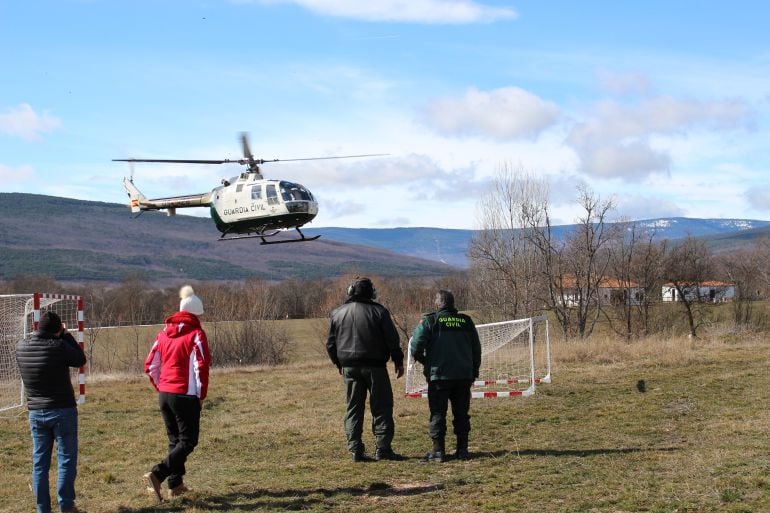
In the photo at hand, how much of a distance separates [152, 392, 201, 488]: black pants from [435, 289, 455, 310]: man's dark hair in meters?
3.20

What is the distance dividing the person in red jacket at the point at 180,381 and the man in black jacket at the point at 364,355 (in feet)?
6.55

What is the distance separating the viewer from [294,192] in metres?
25.0

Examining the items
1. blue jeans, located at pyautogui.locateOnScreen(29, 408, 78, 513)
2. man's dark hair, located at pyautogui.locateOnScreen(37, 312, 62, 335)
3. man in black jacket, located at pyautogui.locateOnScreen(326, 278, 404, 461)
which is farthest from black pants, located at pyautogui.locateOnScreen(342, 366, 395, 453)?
man's dark hair, located at pyautogui.locateOnScreen(37, 312, 62, 335)

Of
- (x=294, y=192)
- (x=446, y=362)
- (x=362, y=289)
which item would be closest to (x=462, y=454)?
(x=446, y=362)

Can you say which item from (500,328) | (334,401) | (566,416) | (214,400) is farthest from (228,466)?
(500,328)

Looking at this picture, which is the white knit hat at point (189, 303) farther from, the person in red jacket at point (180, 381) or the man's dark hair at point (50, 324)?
the man's dark hair at point (50, 324)

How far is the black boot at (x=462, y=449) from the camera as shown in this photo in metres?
10.1

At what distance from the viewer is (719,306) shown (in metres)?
60.9

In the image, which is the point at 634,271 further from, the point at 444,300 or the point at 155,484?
the point at 155,484

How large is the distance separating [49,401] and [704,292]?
60.0m

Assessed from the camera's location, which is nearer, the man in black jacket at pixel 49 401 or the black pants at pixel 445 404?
the man in black jacket at pixel 49 401

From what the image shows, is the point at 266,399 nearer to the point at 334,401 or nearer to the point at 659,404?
the point at 334,401

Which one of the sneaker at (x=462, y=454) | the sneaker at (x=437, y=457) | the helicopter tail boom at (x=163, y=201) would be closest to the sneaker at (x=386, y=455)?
the sneaker at (x=437, y=457)

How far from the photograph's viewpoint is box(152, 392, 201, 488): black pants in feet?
27.0
